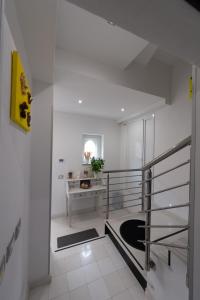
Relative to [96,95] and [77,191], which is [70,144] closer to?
[77,191]

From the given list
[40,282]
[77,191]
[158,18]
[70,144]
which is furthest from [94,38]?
[40,282]

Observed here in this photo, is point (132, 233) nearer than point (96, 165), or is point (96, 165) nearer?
point (132, 233)

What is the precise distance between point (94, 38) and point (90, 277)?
2.78 meters

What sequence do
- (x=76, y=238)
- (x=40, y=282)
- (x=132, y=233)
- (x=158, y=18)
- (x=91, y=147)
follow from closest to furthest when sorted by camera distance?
(x=158, y=18) → (x=40, y=282) → (x=132, y=233) → (x=76, y=238) → (x=91, y=147)

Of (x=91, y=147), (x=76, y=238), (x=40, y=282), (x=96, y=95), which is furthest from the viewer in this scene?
(x=91, y=147)

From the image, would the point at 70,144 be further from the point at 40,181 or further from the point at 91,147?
the point at 40,181

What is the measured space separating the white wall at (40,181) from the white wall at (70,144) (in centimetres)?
153

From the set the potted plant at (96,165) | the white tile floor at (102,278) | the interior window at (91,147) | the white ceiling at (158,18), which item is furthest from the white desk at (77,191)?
the white ceiling at (158,18)

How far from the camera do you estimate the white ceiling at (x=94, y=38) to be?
1293mm

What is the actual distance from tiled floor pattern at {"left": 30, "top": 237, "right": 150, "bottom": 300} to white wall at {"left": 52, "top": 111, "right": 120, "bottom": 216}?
1.20 meters

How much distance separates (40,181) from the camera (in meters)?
1.44

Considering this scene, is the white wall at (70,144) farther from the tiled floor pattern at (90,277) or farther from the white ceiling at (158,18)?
the white ceiling at (158,18)

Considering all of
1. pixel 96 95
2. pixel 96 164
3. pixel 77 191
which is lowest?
pixel 77 191

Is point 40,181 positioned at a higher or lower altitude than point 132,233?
higher
